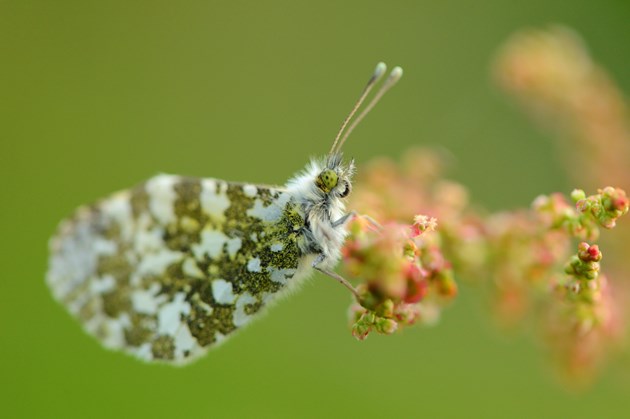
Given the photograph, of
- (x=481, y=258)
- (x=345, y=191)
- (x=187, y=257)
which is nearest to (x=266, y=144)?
(x=345, y=191)

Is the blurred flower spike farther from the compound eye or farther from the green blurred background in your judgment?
the green blurred background

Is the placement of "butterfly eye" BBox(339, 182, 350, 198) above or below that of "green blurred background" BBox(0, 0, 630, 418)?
below

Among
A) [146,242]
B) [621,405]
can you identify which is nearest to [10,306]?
[146,242]

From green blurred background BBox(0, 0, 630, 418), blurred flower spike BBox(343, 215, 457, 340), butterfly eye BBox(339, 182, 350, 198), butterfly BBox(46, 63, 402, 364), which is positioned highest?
green blurred background BBox(0, 0, 630, 418)

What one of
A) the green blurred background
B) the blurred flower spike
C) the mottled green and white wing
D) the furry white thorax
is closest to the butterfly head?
the furry white thorax

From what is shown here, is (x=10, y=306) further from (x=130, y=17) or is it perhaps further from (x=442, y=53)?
(x=442, y=53)

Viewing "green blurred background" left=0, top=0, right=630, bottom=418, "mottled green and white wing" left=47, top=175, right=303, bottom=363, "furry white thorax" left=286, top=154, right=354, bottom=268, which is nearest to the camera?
"mottled green and white wing" left=47, top=175, right=303, bottom=363
